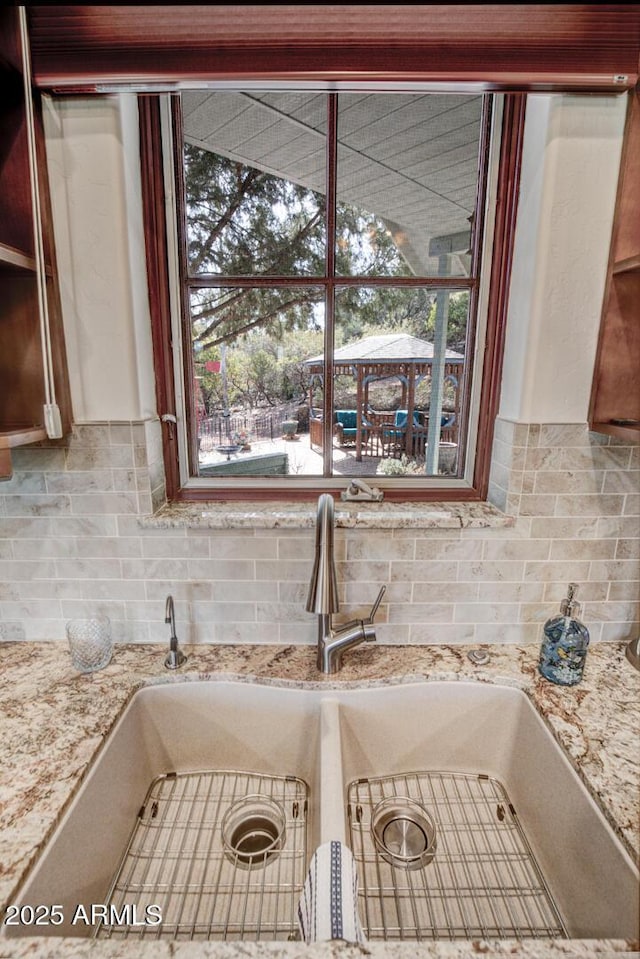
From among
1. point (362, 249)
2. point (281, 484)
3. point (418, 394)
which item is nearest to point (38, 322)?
point (281, 484)

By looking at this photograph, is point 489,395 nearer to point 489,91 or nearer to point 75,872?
point 489,91

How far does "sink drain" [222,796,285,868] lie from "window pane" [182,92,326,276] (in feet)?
4.10

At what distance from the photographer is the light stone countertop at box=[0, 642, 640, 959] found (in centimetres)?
64

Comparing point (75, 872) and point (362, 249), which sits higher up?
point (362, 249)

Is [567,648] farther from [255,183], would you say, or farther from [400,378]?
[255,183]

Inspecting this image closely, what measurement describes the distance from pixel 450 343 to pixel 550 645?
0.78 meters

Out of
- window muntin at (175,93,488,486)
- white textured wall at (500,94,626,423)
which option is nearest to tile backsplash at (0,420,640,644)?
white textured wall at (500,94,626,423)

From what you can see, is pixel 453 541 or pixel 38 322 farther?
pixel 453 541

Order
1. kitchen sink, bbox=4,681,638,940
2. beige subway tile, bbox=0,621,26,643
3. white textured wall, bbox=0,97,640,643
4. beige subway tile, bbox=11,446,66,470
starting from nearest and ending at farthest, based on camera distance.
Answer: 1. kitchen sink, bbox=4,681,638,940
2. white textured wall, bbox=0,97,640,643
3. beige subway tile, bbox=11,446,66,470
4. beige subway tile, bbox=0,621,26,643

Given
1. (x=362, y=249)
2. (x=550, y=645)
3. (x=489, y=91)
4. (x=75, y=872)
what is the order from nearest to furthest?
(x=75, y=872), (x=489, y=91), (x=550, y=645), (x=362, y=249)

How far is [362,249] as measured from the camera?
1238 mm

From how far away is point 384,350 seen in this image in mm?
1290

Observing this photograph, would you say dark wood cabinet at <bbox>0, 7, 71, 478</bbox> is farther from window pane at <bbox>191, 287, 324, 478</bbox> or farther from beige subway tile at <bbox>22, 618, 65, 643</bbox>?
beige subway tile at <bbox>22, 618, 65, 643</bbox>

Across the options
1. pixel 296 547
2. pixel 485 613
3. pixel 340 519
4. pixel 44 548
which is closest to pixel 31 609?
pixel 44 548
